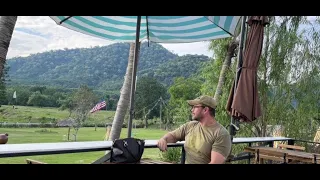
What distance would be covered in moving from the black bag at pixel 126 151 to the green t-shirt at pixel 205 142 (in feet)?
1.50

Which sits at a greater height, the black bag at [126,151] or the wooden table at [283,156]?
the black bag at [126,151]

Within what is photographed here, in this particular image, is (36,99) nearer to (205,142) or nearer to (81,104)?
(81,104)

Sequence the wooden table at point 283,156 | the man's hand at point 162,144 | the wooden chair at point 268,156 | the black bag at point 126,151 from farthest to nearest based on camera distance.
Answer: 1. the wooden chair at point 268,156
2. the wooden table at point 283,156
3. the man's hand at point 162,144
4. the black bag at point 126,151

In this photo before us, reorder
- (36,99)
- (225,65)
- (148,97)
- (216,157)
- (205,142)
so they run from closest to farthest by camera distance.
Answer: (216,157) → (205,142) → (225,65) → (36,99) → (148,97)

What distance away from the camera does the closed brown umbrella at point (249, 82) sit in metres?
3.28

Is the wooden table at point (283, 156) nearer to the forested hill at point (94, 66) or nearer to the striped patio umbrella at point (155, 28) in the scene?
the striped patio umbrella at point (155, 28)

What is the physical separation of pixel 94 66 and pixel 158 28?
1075 inches

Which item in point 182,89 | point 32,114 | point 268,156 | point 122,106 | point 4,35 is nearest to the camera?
point 268,156

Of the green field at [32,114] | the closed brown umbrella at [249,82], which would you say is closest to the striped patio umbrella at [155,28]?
the closed brown umbrella at [249,82]

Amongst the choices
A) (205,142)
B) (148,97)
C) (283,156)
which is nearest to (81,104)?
(148,97)

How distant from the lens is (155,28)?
4375 millimetres

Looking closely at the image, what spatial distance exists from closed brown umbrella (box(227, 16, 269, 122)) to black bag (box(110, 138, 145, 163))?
1251 millimetres

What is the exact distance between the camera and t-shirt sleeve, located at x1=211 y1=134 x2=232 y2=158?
2533 mm
